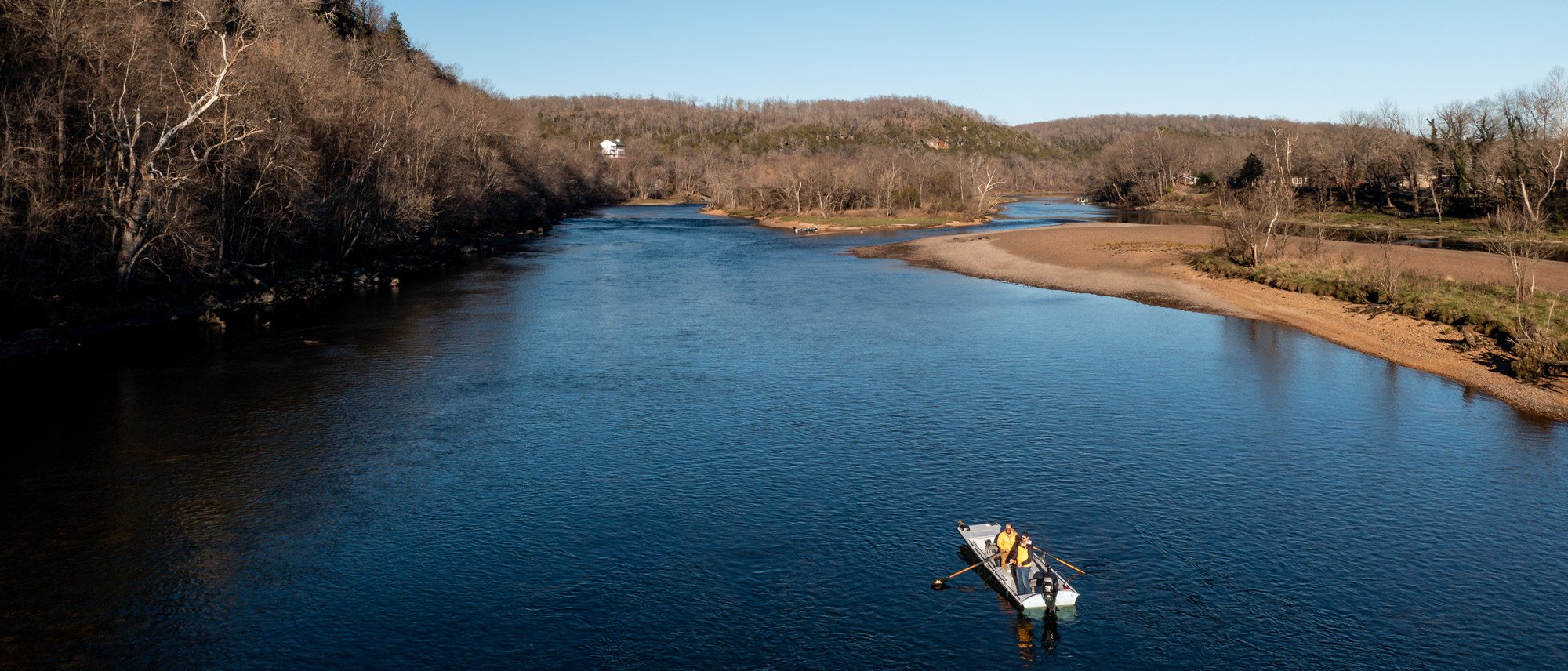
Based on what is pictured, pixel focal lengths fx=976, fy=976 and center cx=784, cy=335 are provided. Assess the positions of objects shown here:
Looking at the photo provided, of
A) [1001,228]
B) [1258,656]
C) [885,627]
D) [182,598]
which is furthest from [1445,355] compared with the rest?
[1001,228]

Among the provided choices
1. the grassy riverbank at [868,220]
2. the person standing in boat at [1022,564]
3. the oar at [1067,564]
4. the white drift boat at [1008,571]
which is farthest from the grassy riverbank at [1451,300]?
→ the grassy riverbank at [868,220]

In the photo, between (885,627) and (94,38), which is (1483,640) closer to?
(885,627)

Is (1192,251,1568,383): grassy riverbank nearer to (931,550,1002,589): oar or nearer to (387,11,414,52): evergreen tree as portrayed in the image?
(931,550,1002,589): oar

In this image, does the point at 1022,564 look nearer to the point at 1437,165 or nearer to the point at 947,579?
the point at 947,579

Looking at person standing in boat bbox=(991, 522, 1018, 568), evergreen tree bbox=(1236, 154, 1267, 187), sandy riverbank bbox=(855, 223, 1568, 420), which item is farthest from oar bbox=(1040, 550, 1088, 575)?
evergreen tree bbox=(1236, 154, 1267, 187)

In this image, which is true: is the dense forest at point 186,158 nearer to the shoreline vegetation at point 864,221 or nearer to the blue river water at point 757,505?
the blue river water at point 757,505
